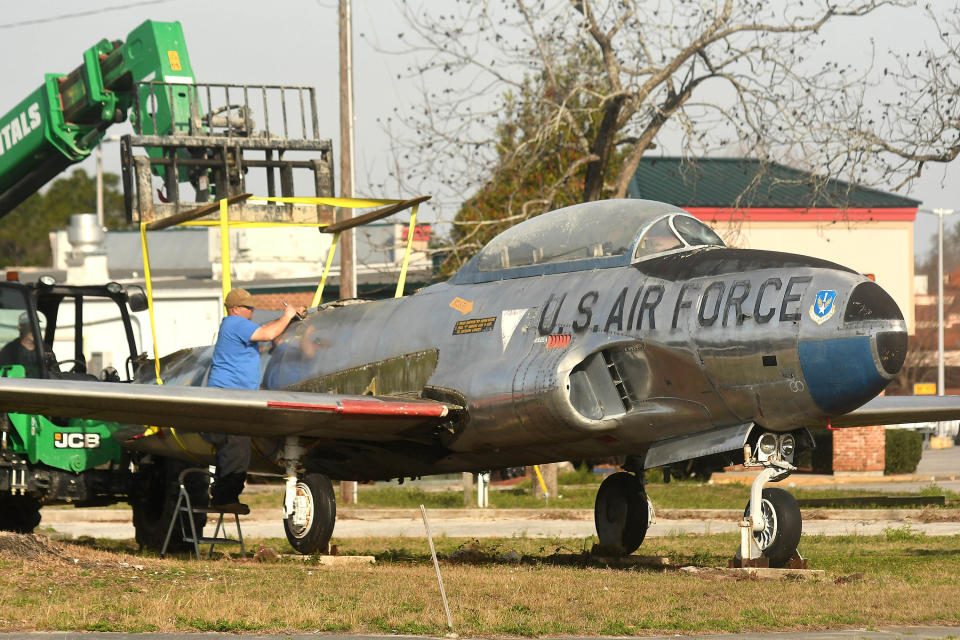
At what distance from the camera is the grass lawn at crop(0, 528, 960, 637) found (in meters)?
8.38

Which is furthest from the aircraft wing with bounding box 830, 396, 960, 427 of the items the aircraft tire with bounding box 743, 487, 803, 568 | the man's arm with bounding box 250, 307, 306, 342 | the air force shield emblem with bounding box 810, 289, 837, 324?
the man's arm with bounding box 250, 307, 306, 342

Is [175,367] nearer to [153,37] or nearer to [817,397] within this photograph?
[153,37]

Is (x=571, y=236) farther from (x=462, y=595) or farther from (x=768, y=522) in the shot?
(x=462, y=595)

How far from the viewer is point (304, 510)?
43.9 feet

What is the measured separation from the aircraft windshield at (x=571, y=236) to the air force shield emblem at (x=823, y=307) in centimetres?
216

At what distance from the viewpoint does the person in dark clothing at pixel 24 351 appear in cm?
1444

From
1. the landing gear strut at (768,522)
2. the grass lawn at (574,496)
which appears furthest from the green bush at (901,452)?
the landing gear strut at (768,522)

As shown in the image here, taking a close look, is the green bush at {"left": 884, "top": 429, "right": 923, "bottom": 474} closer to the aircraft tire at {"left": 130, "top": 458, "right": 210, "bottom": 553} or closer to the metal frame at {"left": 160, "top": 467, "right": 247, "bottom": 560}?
the aircraft tire at {"left": 130, "top": 458, "right": 210, "bottom": 553}

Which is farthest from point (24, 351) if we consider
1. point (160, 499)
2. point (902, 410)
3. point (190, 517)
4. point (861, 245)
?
point (861, 245)

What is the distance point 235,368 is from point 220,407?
5.92 feet

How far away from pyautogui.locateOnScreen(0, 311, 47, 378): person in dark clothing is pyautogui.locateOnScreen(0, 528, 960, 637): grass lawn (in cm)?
261

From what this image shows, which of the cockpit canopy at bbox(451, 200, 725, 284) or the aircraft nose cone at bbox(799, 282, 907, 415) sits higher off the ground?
the cockpit canopy at bbox(451, 200, 725, 284)

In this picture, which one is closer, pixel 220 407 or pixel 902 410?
pixel 220 407

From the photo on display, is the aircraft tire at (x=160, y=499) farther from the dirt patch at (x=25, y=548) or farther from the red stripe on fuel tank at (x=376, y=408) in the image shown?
the red stripe on fuel tank at (x=376, y=408)
